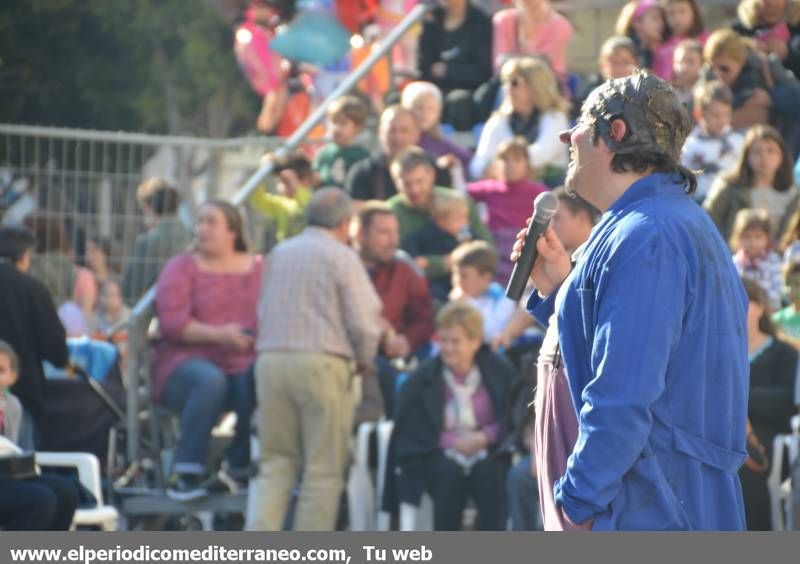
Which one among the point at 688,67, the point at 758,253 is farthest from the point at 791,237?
the point at 688,67

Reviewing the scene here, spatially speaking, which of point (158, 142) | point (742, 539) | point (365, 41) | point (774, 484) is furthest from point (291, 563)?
point (365, 41)

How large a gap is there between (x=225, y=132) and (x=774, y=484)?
22.2 meters

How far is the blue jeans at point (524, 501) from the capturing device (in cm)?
975

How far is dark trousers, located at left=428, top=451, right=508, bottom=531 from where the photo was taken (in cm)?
998

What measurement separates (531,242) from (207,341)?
18.9 feet

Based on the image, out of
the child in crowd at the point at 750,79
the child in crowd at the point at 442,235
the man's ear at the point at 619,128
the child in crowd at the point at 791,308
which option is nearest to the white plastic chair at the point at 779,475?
the child in crowd at the point at 791,308

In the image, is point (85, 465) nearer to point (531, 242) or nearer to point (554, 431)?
point (531, 242)

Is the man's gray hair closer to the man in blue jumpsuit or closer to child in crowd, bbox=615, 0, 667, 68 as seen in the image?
child in crowd, bbox=615, 0, 667, 68

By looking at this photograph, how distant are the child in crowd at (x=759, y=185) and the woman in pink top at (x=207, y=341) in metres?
2.54

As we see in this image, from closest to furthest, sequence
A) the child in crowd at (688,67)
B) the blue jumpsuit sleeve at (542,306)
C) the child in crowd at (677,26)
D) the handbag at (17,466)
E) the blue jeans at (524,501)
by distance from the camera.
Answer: the blue jumpsuit sleeve at (542,306), the handbag at (17,466), the blue jeans at (524,501), the child in crowd at (688,67), the child in crowd at (677,26)

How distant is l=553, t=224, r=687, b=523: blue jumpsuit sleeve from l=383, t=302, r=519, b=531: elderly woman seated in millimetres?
5354

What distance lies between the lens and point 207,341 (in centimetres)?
1077

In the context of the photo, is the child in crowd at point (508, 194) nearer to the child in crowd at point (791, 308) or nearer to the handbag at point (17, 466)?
the child in crowd at point (791, 308)

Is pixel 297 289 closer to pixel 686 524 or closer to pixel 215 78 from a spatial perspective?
pixel 686 524
